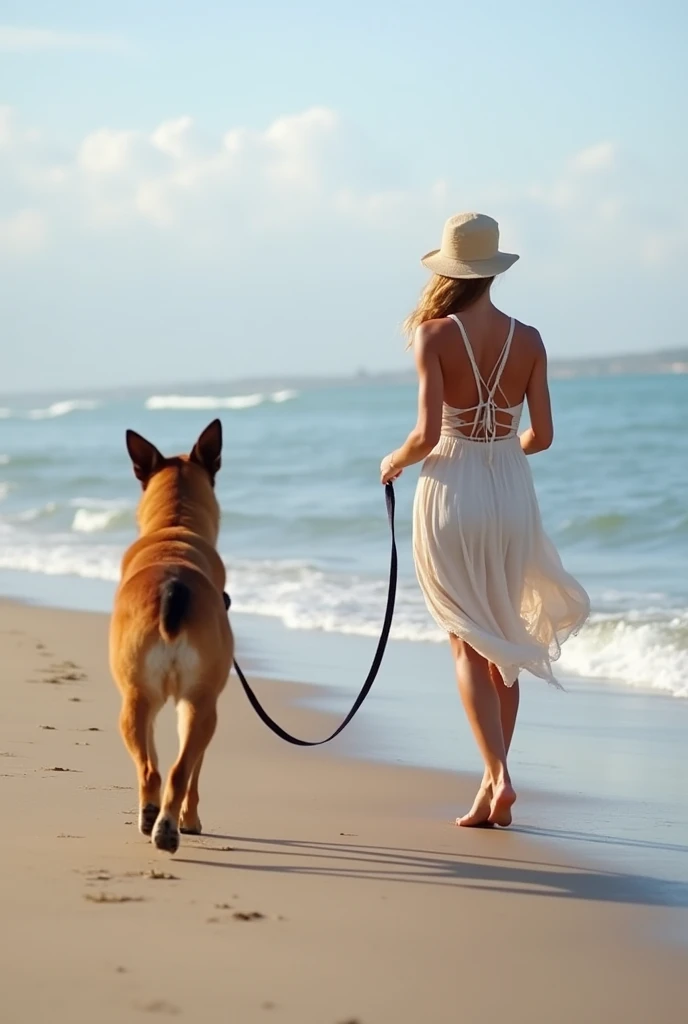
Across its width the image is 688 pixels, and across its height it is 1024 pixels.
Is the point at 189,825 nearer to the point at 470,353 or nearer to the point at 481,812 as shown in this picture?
the point at 481,812

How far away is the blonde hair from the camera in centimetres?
522

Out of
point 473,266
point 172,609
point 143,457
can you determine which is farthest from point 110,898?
point 473,266

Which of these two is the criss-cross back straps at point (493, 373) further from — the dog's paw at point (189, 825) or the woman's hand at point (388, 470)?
the dog's paw at point (189, 825)

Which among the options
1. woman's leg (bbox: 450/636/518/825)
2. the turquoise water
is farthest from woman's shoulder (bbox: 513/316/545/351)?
the turquoise water

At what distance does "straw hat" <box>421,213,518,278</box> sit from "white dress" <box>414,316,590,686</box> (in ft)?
0.81

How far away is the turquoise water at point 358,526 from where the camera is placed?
33.3 feet

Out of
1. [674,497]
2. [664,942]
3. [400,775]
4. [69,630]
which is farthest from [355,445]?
[664,942]

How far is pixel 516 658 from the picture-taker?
5242 mm

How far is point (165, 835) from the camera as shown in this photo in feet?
14.2

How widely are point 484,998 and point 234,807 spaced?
2205 millimetres

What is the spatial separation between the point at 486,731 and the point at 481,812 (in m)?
0.31

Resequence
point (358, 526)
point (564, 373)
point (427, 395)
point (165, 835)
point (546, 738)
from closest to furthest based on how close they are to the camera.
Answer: point (165, 835) → point (427, 395) → point (546, 738) → point (358, 526) → point (564, 373)

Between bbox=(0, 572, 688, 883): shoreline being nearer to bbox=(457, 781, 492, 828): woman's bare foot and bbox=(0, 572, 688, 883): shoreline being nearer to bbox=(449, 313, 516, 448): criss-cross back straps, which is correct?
bbox=(457, 781, 492, 828): woman's bare foot

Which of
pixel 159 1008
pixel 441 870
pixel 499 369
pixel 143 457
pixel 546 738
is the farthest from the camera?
pixel 546 738
